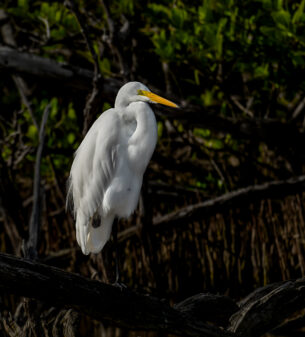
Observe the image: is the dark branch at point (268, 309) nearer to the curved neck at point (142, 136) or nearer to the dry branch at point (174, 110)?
the curved neck at point (142, 136)

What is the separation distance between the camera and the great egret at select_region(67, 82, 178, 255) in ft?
8.83

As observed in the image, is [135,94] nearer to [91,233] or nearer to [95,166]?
[95,166]

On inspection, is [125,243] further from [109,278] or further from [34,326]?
[34,326]

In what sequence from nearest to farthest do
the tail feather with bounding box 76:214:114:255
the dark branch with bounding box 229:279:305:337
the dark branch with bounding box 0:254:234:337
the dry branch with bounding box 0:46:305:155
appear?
1. the dark branch with bounding box 0:254:234:337
2. the dark branch with bounding box 229:279:305:337
3. the tail feather with bounding box 76:214:114:255
4. the dry branch with bounding box 0:46:305:155

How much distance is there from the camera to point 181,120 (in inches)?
154

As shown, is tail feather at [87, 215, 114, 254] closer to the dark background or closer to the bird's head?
the bird's head

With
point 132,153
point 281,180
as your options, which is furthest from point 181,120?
point 132,153

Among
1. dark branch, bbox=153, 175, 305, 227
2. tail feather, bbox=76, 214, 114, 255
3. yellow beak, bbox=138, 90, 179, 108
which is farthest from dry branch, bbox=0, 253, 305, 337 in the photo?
dark branch, bbox=153, 175, 305, 227

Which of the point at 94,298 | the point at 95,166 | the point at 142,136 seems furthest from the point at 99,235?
the point at 94,298

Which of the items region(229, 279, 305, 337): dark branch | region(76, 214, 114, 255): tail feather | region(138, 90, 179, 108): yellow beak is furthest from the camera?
region(76, 214, 114, 255): tail feather

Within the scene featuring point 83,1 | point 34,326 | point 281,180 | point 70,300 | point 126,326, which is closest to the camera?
point 70,300

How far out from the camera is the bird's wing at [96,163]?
2.71 metres

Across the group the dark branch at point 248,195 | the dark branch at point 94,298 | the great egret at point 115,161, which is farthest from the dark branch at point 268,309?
the dark branch at point 248,195

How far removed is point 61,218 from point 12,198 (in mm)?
617
